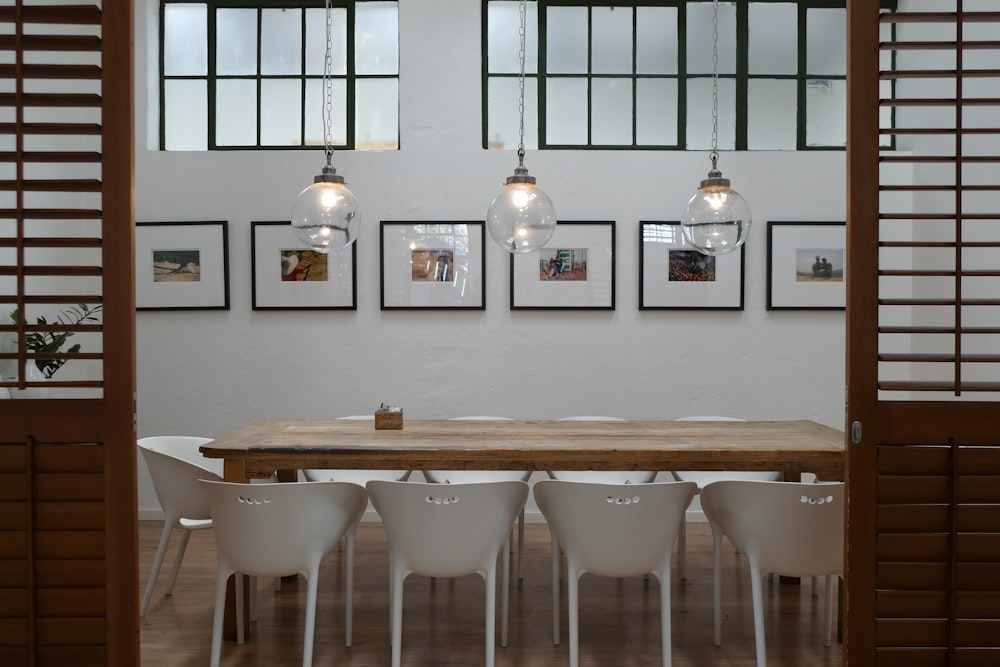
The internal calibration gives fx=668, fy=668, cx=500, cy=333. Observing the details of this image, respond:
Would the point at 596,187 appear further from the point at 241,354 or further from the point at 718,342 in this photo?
the point at 241,354

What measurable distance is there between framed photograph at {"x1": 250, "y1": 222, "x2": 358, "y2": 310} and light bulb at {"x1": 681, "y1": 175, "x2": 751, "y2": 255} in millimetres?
2400

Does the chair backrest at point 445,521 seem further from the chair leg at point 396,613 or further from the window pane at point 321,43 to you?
the window pane at point 321,43

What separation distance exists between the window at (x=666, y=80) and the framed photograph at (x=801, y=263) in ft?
1.97

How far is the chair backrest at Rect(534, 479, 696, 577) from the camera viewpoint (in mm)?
2254

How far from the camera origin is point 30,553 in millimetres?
1663

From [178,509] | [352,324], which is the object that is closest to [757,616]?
[178,509]

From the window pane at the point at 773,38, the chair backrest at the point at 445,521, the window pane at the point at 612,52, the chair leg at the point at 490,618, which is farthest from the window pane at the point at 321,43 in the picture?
the chair leg at the point at 490,618

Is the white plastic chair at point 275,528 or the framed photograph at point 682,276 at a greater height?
the framed photograph at point 682,276

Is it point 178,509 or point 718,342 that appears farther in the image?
point 718,342

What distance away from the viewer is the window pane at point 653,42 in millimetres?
4520

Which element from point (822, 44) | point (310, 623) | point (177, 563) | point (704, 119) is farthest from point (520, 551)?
point (822, 44)

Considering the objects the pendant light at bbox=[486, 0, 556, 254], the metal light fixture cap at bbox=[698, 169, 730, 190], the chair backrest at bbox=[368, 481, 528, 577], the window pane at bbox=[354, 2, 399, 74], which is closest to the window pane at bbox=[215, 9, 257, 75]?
the window pane at bbox=[354, 2, 399, 74]

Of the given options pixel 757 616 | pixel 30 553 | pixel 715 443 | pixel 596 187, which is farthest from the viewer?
pixel 596 187

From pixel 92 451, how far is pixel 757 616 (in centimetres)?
217
